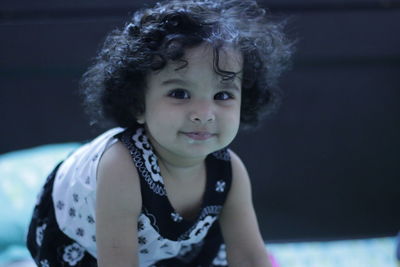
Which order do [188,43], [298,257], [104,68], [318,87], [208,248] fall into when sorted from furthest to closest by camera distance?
[318,87], [298,257], [208,248], [104,68], [188,43]

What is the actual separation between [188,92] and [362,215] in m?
1.11

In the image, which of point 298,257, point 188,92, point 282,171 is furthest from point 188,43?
point 282,171

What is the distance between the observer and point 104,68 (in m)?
0.89

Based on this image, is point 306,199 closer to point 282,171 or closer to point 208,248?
point 282,171

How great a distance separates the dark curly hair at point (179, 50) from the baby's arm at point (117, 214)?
124 millimetres

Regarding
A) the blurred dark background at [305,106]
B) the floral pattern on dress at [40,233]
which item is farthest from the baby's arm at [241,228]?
the blurred dark background at [305,106]

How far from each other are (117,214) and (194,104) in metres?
0.21

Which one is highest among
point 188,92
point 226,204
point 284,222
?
point 188,92

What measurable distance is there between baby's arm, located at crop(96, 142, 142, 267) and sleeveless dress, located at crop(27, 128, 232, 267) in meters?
0.02

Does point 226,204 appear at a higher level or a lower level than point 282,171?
higher

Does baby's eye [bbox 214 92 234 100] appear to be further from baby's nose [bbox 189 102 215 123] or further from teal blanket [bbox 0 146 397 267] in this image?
teal blanket [bbox 0 146 397 267]

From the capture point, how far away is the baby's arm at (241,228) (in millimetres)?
929

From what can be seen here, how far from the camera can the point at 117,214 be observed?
792 mm

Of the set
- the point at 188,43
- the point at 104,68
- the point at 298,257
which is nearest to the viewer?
the point at 188,43
